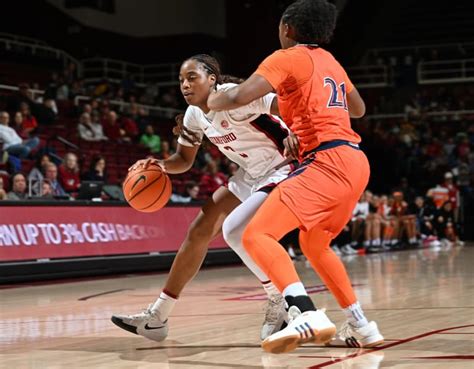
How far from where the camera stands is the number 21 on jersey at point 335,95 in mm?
4445

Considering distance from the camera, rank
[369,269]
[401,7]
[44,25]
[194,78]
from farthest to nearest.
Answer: [401,7] < [44,25] < [369,269] < [194,78]

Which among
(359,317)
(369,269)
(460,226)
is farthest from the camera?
(460,226)

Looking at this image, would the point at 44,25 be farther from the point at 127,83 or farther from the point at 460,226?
the point at 460,226

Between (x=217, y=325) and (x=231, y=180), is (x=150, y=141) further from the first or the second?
(x=231, y=180)

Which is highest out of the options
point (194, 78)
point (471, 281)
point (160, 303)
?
point (194, 78)

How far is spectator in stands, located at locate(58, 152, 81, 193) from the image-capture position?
12438 millimetres

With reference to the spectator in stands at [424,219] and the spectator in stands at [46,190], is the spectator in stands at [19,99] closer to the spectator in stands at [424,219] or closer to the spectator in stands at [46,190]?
the spectator in stands at [46,190]

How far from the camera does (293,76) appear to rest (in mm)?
4320

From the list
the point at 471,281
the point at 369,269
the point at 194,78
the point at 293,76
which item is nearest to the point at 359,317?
the point at 293,76

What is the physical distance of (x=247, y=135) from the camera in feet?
17.0

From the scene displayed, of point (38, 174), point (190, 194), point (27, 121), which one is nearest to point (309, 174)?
point (38, 174)

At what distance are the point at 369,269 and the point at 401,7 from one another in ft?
62.1

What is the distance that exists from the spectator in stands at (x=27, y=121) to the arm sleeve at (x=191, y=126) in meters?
8.50

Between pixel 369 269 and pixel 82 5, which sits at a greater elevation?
pixel 82 5
